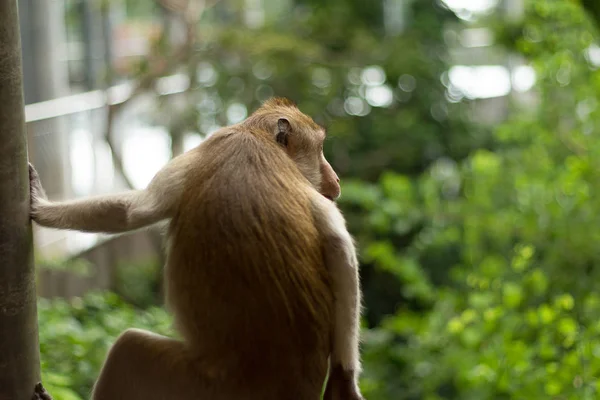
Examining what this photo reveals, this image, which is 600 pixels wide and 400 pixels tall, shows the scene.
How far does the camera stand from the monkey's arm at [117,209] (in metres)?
2.13

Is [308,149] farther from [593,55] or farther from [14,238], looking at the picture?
[593,55]

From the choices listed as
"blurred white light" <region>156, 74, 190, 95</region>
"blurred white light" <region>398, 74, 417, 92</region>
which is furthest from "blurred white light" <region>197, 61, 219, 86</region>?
"blurred white light" <region>398, 74, 417, 92</region>

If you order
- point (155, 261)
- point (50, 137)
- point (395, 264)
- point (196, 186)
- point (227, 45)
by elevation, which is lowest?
point (155, 261)

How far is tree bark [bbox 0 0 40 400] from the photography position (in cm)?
199

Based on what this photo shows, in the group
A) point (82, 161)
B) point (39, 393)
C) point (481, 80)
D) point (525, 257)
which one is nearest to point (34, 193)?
point (39, 393)

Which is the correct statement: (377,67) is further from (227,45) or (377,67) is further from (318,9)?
(227,45)

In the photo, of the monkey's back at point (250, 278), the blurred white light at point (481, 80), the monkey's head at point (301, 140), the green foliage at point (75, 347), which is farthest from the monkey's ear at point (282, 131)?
the blurred white light at point (481, 80)

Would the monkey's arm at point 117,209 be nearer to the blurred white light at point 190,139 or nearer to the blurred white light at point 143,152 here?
the blurred white light at point 190,139

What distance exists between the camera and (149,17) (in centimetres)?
964

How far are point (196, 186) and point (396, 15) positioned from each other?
8239 mm

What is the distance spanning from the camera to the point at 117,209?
7.02ft

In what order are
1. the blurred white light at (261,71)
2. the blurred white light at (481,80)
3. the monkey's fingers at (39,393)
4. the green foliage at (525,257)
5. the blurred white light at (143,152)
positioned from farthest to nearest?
the blurred white light at (481,80) → the blurred white light at (143,152) → the blurred white light at (261,71) → the green foliage at (525,257) → the monkey's fingers at (39,393)

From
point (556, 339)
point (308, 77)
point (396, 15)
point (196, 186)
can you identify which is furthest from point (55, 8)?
point (196, 186)

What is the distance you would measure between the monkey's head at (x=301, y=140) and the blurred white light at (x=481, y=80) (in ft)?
24.4
